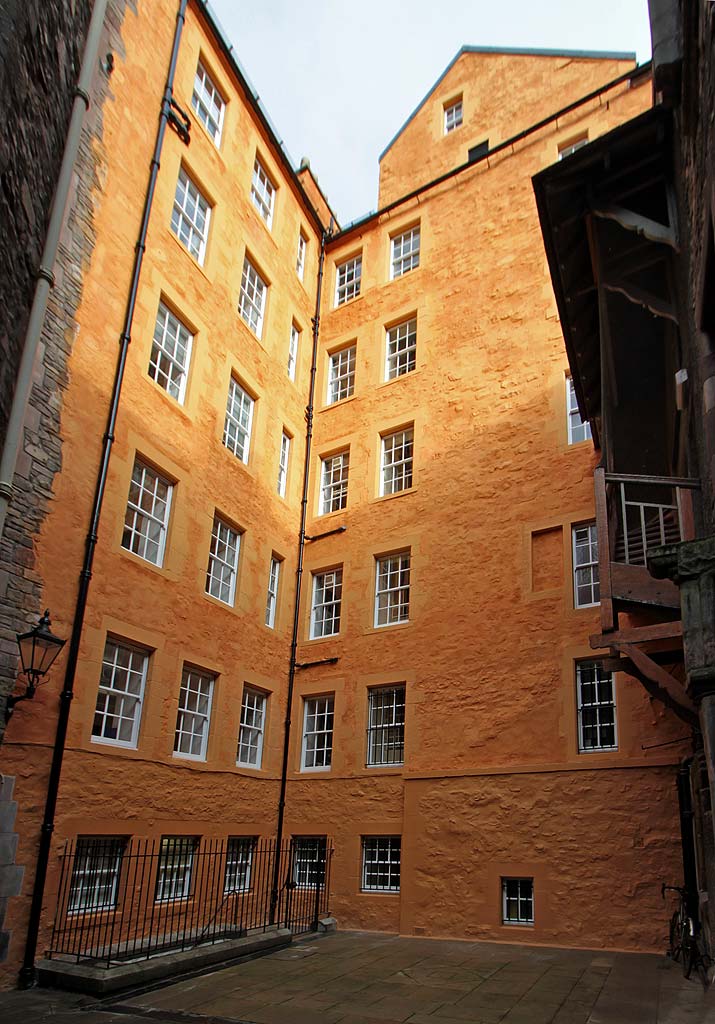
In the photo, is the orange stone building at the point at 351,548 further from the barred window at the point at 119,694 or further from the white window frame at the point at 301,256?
the white window frame at the point at 301,256

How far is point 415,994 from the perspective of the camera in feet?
27.4

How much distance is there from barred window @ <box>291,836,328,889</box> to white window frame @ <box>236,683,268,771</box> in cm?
165

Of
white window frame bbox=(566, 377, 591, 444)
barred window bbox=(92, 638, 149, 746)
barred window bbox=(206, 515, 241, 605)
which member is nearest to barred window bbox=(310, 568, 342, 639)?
barred window bbox=(206, 515, 241, 605)

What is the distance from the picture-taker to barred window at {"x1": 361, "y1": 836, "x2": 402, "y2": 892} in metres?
13.3

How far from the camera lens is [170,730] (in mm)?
12109

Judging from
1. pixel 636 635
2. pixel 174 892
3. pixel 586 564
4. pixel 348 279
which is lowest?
pixel 174 892

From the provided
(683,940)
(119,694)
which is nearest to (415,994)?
(683,940)

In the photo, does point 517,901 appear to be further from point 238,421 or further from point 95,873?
A: point 238,421

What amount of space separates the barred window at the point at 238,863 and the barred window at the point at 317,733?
185cm

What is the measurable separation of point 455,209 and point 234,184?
5.11 meters

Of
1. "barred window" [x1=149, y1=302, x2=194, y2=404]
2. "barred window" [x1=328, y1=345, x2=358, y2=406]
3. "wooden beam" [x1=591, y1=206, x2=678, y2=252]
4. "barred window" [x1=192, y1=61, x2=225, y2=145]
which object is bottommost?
"wooden beam" [x1=591, y1=206, x2=678, y2=252]

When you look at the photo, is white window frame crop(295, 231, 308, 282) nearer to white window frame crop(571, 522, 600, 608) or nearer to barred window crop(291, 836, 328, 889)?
white window frame crop(571, 522, 600, 608)

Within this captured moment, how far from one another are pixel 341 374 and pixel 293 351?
4.22 ft

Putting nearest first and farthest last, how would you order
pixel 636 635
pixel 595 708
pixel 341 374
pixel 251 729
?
pixel 636 635
pixel 595 708
pixel 251 729
pixel 341 374
